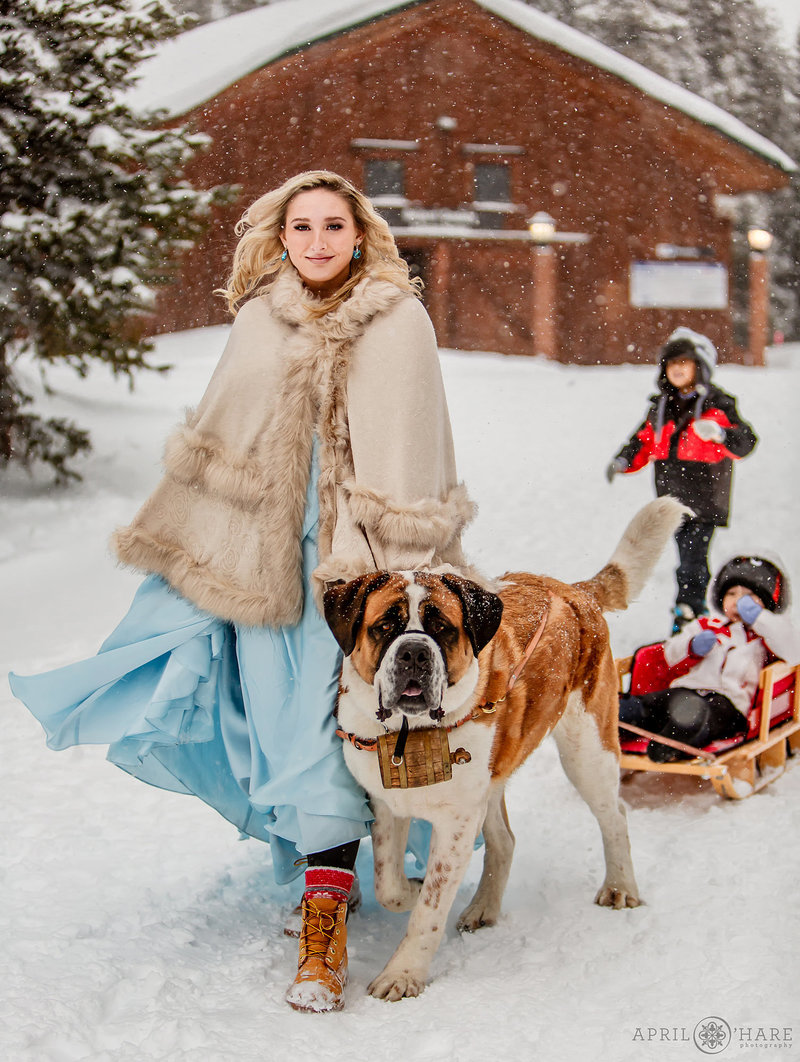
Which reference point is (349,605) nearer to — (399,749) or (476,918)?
(399,749)

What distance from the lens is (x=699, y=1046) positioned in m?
2.56

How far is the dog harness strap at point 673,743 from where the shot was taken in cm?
444

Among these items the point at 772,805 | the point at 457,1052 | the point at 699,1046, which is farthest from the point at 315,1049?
the point at 772,805

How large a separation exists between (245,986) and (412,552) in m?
1.27

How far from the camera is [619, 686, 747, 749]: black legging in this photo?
182 inches

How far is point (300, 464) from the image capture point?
299 cm

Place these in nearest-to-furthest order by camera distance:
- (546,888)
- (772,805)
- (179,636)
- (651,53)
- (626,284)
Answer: (179,636)
(546,888)
(772,805)
(626,284)
(651,53)

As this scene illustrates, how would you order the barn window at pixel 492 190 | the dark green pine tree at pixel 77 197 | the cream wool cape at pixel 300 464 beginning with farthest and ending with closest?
the barn window at pixel 492 190 < the dark green pine tree at pixel 77 197 < the cream wool cape at pixel 300 464

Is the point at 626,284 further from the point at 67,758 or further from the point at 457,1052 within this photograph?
the point at 457,1052

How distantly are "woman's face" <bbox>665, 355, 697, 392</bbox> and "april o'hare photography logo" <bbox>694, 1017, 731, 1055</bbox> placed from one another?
449cm

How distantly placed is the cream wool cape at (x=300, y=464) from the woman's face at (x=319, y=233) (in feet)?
0.29

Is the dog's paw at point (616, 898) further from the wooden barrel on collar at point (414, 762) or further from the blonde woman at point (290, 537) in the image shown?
the wooden barrel on collar at point (414, 762)

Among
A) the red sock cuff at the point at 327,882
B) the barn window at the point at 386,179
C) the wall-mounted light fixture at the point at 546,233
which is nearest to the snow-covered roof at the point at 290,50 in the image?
the barn window at the point at 386,179

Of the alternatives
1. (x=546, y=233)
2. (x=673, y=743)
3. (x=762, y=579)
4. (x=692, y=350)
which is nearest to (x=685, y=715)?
(x=673, y=743)
